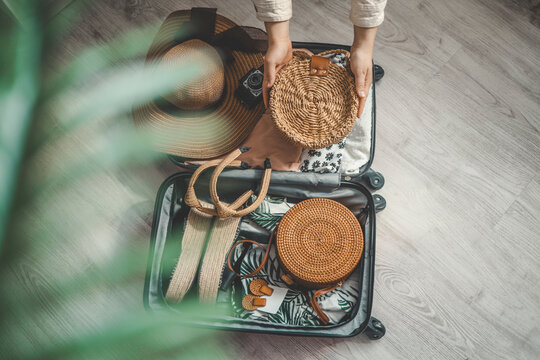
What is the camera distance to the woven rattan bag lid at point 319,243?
896 mm

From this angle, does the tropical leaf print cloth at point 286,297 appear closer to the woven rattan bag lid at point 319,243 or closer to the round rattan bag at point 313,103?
the woven rattan bag lid at point 319,243

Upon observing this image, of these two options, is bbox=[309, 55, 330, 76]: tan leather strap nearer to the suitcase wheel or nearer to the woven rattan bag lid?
the woven rattan bag lid

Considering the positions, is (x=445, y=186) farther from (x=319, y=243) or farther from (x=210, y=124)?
→ (x=210, y=124)

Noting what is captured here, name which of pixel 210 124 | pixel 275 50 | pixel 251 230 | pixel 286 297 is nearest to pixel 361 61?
pixel 275 50

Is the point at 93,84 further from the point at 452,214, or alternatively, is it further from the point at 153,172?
the point at 452,214

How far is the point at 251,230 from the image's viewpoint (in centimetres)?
103

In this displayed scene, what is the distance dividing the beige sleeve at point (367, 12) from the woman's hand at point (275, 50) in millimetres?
155

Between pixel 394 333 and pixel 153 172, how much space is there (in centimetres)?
87

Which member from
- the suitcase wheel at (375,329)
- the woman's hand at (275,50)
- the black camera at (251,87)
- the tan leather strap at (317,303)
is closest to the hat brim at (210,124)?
the black camera at (251,87)

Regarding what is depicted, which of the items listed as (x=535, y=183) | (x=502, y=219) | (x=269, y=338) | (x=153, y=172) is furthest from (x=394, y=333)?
(x=153, y=172)

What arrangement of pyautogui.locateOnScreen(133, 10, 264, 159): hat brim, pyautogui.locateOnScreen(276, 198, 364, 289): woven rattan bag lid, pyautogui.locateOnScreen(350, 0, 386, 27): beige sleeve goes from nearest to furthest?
pyautogui.locateOnScreen(350, 0, 386, 27): beige sleeve → pyautogui.locateOnScreen(276, 198, 364, 289): woven rattan bag lid → pyautogui.locateOnScreen(133, 10, 264, 159): hat brim

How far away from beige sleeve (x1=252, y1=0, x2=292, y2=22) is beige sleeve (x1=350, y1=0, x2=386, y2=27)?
5.7 inches

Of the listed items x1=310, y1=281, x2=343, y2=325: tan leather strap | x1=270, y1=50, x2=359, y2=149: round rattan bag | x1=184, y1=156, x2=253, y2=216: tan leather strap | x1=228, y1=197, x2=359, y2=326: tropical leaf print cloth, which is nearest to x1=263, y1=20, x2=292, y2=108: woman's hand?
x1=270, y1=50, x2=359, y2=149: round rattan bag

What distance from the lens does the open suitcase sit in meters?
0.96
